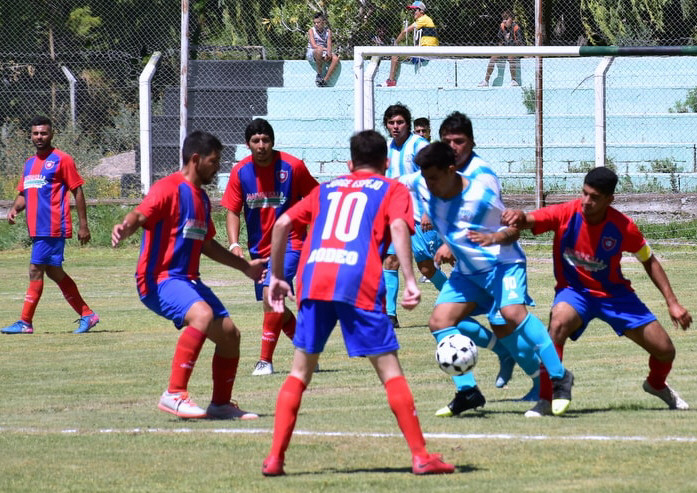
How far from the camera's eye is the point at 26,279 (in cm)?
1964

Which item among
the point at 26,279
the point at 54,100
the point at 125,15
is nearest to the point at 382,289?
the point at 26,279

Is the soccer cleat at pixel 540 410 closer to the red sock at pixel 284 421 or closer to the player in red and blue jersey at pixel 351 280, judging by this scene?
the player in red and blue jersey at pixel 351 280

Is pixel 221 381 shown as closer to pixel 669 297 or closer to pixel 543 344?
pixel 543 344

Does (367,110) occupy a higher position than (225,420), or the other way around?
(367,110)

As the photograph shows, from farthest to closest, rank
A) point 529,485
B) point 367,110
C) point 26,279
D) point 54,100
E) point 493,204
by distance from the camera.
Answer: point 54,100 < point 367,110 < point 26,279 < point 493,204 < point 529,485

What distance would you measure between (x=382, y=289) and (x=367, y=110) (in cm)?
1455

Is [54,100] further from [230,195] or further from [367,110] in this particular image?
[230,195]

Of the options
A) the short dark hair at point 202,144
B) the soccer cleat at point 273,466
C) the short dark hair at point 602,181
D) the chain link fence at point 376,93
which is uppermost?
the chain link fence at point 376,93

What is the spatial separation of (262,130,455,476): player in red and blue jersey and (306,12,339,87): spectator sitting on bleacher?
787 inches

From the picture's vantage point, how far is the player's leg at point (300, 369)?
6566 millimetres

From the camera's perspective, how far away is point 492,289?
27.8ft

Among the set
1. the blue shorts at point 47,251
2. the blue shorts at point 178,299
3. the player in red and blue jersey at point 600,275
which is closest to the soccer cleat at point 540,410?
the player in red and blue jersey at point 600,275

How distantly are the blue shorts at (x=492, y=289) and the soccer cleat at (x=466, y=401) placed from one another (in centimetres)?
55


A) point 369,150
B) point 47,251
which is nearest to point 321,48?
point 47,251
